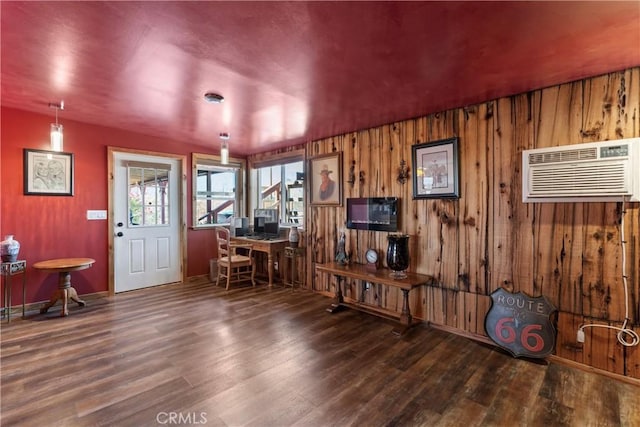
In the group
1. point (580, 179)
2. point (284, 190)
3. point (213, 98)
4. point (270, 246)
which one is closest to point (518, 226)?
point (580, 179)

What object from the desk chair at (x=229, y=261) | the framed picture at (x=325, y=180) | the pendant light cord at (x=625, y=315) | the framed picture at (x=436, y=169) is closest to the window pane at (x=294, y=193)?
the framed picture at (x=325, y=180)

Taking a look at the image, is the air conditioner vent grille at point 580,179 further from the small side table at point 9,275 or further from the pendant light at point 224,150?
the small side table at point 9,275

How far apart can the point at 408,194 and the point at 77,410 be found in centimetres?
328

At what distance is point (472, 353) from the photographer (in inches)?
100

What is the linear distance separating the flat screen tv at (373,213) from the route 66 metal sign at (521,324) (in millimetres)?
1279

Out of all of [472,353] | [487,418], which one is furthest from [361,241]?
[487,418]

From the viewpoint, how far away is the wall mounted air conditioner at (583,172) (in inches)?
80.6

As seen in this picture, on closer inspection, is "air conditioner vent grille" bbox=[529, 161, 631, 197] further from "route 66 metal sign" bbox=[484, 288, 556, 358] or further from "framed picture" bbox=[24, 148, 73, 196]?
"framed picture" bbox=[24, 148, 73, 196]

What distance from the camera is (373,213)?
363 cm

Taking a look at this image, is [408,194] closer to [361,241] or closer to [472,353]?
[361,241]

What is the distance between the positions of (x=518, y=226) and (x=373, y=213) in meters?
1.52

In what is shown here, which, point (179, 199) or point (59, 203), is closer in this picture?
point (59, 203)

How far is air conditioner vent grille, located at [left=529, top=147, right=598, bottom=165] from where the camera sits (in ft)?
7.15

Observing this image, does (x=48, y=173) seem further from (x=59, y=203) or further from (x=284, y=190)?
(x=284, y=190)
